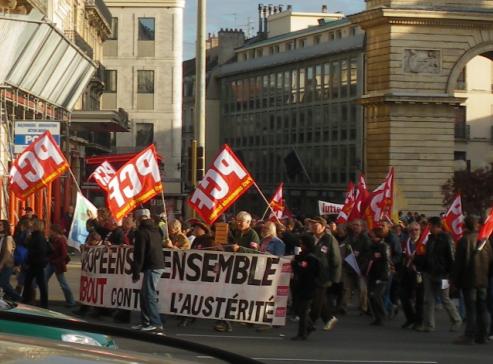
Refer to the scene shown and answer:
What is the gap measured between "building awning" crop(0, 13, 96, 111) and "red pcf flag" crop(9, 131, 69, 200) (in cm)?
447

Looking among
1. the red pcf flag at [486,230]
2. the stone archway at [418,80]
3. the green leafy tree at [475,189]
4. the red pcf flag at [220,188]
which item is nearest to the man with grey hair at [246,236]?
the red pcf flag at [220,188]


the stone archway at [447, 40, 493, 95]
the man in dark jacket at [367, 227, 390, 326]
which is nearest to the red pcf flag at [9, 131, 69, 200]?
the man in dark jacket at [367, 227, 390, 326]

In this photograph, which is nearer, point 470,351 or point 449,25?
point 470,351

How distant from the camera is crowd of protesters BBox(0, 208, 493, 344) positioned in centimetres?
1684

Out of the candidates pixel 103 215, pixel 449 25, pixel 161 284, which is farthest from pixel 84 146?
pixel 161 284

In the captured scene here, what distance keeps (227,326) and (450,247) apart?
10.5ft

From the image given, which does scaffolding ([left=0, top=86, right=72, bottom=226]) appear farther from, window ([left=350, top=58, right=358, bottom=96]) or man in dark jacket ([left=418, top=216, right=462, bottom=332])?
window ([left=350, top=58, right=358, bottom=96])

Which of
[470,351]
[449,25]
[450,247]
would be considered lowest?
[470,351]

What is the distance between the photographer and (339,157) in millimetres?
95688

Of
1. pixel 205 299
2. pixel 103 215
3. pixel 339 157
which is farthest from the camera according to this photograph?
pixel 339 157

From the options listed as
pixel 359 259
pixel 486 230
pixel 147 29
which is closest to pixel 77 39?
pixel 147 29

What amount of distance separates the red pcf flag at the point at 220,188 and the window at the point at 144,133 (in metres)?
51.9

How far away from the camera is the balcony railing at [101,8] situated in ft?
217

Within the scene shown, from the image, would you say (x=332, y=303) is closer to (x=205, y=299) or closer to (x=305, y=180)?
(x=205, y=299)
